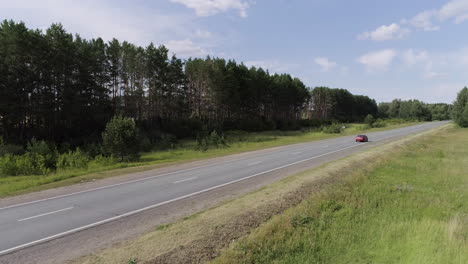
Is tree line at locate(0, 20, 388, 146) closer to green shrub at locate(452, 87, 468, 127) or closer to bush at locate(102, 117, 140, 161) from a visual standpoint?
bush at locate(102, 117, 140, 161)

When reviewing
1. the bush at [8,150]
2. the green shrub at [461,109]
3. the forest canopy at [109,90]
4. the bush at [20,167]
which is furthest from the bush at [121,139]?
the green shrub at [461,109]

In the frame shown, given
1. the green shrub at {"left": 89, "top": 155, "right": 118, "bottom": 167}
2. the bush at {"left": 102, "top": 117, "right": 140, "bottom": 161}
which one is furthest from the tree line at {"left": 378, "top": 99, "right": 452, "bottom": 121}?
the green shrub at {"left": 89, "top": 155, "right": 118, "bottom": 167}

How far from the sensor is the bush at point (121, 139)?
24250 millimetres

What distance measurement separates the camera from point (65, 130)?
4044 centimetres

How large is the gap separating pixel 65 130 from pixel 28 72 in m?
9.15

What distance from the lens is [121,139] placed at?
24125 millimetres

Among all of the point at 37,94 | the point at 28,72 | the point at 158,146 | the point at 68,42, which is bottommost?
the point at 158,146

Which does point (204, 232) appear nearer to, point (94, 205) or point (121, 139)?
point (94, 205)

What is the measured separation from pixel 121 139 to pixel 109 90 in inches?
1091

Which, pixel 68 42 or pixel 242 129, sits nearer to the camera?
pixel 68 42

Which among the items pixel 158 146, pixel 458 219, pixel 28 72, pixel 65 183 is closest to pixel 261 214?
pixel 458 219

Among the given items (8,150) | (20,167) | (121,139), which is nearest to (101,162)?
(121,139)

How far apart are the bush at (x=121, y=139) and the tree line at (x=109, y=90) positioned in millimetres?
16494

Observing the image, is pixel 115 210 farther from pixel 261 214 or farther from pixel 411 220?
pixel 411 220
